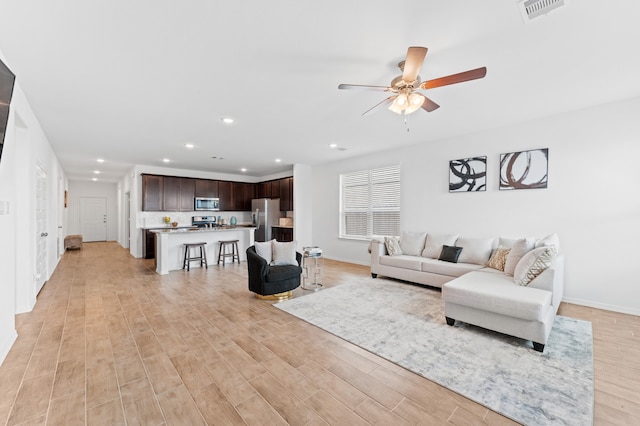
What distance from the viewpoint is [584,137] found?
3764 mm

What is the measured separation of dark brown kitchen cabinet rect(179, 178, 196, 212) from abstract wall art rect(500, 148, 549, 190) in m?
8.05

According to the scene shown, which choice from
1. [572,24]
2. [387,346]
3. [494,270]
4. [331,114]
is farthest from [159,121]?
[494,270]

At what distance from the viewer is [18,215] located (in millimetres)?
3451

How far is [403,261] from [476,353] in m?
2.40

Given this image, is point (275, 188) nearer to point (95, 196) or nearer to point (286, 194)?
point (286, 194)

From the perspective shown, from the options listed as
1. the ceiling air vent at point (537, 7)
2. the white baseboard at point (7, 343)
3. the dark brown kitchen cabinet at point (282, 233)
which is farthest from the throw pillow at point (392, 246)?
the white baseboard at point (7, 343)

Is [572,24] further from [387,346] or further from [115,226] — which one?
[115,226]

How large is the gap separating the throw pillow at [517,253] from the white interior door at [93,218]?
1440cm

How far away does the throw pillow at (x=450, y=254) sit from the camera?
4528 millimetres

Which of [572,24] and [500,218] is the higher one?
[572,24]

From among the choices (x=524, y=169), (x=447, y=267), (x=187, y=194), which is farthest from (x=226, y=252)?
(x=524, y=169)

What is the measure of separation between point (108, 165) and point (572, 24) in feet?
32.3

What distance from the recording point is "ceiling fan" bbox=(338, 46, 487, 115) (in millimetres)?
2072

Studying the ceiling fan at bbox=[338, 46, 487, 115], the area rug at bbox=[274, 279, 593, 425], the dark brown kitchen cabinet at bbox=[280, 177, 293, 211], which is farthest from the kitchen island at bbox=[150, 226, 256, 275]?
the ceiling fan at bbox=[338, 46, 487, 115]
